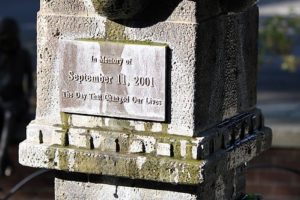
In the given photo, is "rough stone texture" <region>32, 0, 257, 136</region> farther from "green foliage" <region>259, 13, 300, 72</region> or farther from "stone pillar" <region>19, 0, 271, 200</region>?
"green foliage" <region>259, 13, 300, 72</region>

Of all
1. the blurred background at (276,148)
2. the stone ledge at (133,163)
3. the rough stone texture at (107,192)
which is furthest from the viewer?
the blurred background at (276,148)

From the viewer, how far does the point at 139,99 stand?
4469 millimetres

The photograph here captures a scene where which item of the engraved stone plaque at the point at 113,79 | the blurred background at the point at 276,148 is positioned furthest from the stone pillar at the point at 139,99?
the blurred background at the point at 276,148

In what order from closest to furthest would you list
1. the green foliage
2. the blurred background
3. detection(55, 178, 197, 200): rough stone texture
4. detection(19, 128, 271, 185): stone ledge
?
detection(19, 128, 271, 185): stone ledge → detection(55, 178, 197, 200): rough stone texture → the blurred background → the green foliage

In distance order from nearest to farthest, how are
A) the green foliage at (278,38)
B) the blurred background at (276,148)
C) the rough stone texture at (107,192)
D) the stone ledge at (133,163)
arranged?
the stone ledge at (133,163), the rough stone texture at (107,192), the blurred background at (276,148), the green foliage at (278,38)

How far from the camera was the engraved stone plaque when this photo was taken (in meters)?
4.44

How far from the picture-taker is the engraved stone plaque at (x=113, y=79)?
4.44 m

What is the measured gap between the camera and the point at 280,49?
12.2m

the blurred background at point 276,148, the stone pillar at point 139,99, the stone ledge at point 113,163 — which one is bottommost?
the blurred background at point 276,148

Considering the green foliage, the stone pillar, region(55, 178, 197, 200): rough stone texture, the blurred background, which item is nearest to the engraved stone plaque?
the stone pillar

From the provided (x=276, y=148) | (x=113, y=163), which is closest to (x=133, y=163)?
(x=113, y=163)

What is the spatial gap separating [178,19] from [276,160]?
5.35 meters

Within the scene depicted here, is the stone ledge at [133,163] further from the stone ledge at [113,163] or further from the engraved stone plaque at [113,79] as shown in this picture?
the engraved stone plaque at [113,79]

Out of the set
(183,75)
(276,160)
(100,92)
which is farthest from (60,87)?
(276,160)
